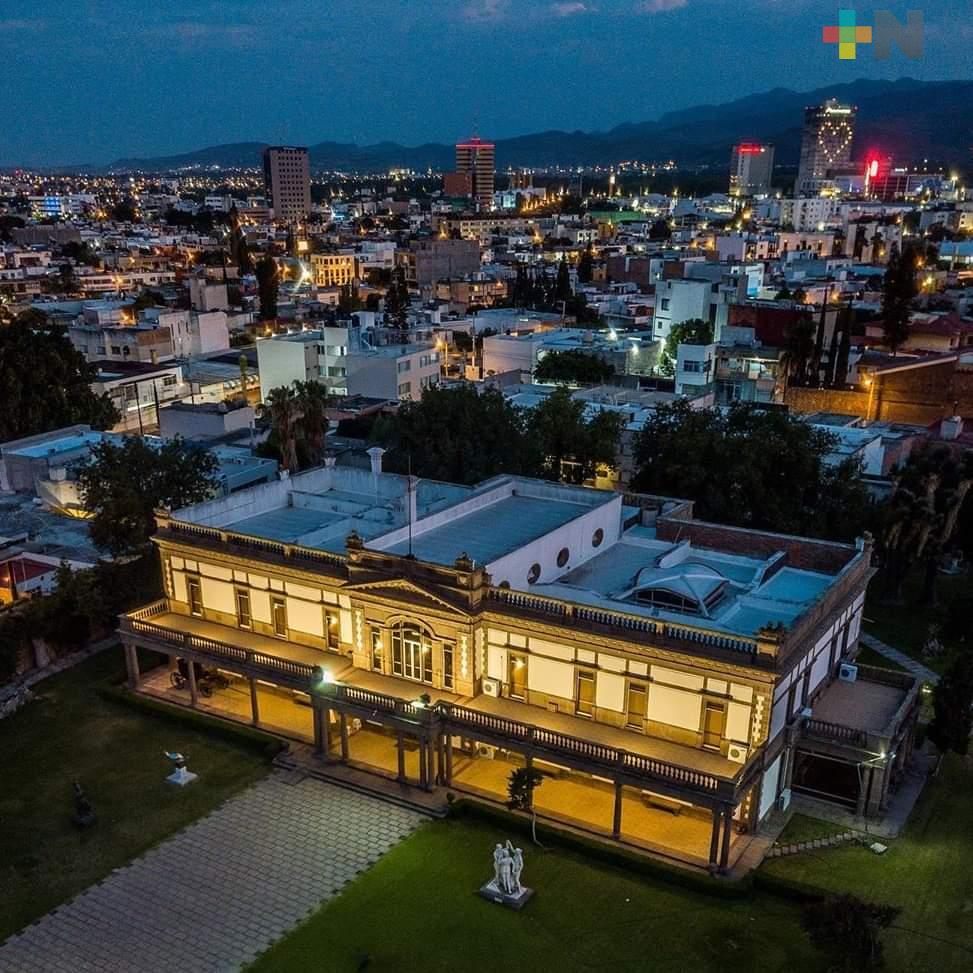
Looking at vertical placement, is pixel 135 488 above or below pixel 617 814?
above

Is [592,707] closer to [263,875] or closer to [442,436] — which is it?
[263,875]

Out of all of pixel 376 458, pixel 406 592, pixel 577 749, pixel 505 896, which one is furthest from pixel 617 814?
pixel 376 458

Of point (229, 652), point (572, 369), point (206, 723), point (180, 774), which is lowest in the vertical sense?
point (180, 774)

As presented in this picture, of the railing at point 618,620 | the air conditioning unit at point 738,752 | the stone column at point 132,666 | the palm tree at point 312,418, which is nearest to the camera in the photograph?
the railing at point 618,620

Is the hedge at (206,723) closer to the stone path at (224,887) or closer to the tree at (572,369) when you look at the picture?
the stone path at (224,887)

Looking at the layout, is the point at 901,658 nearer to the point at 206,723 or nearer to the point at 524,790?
the point at 524,790

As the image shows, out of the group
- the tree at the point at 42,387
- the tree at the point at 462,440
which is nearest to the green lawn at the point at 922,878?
the tree at the point at 462,440

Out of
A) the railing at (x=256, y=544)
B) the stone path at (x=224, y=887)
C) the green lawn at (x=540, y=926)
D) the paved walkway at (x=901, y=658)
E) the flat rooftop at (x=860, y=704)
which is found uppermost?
the railing at (x=256, y=544)
